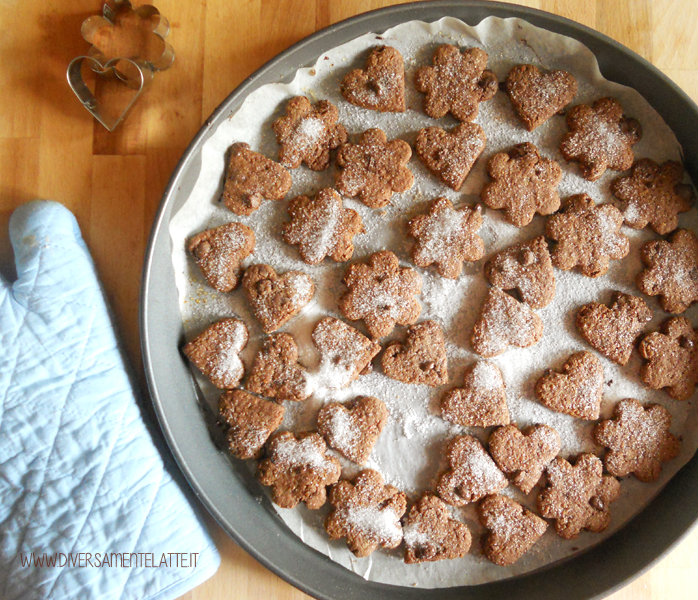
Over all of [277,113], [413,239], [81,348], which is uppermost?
[277,113]

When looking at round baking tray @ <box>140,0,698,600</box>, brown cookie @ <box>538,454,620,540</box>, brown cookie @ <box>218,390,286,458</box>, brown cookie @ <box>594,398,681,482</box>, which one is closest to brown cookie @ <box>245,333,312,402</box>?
brown cookie @ <box>218,390,286,458</box>

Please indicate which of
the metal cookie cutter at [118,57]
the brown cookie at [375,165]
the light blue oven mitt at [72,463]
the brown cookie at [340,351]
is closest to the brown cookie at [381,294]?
the brown cookie at [340,351]

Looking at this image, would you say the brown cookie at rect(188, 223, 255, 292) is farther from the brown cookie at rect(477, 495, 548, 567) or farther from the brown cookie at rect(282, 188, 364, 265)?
the brown cookie at rect(477, 495, 548, 567)

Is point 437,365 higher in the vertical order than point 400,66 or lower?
lower

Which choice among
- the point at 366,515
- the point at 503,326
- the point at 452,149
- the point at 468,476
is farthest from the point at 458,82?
the point at 366,515

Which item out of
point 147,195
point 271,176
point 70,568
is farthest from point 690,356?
point 70,568

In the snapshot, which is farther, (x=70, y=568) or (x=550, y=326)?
(x=550, y=326)

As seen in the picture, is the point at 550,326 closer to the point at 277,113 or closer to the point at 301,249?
the point at 301,249

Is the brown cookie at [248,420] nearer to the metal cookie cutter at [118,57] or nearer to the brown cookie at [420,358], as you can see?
the brown cookie at [420,358]
